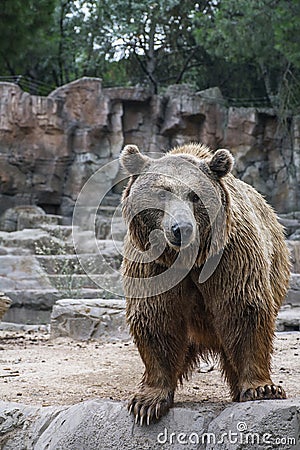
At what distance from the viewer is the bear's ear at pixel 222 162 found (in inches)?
123

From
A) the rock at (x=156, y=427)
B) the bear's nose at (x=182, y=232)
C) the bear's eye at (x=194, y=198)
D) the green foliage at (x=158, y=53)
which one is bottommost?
the rock at (x=156, y=427)

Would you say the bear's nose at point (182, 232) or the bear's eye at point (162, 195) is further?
the bear's eye at point (162, 195)

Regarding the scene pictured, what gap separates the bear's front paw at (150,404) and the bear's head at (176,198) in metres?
0.68

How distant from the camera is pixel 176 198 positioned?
296 cm

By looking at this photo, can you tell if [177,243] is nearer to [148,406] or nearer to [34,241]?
[148,406]

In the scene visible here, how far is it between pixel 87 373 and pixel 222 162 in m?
2.28

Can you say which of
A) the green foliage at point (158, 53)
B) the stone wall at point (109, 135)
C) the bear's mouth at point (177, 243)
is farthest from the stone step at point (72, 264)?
the green foliage at point (158, 53)

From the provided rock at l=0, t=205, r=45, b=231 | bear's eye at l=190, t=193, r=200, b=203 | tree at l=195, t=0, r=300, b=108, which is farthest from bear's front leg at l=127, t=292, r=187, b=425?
rock at l=0, t=205, r=45, b=231

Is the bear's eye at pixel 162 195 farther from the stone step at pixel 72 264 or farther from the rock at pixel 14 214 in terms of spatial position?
the rock at pixel 14 214

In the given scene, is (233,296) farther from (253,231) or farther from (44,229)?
(44,229)

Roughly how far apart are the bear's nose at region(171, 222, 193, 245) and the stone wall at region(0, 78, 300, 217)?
14728 millimetres

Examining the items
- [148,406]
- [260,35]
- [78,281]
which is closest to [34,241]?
[78,281]

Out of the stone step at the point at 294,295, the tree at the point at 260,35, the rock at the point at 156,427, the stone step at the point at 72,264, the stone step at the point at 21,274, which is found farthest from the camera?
the tree at the point at 260,35

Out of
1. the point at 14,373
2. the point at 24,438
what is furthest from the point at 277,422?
the point at 14,373
